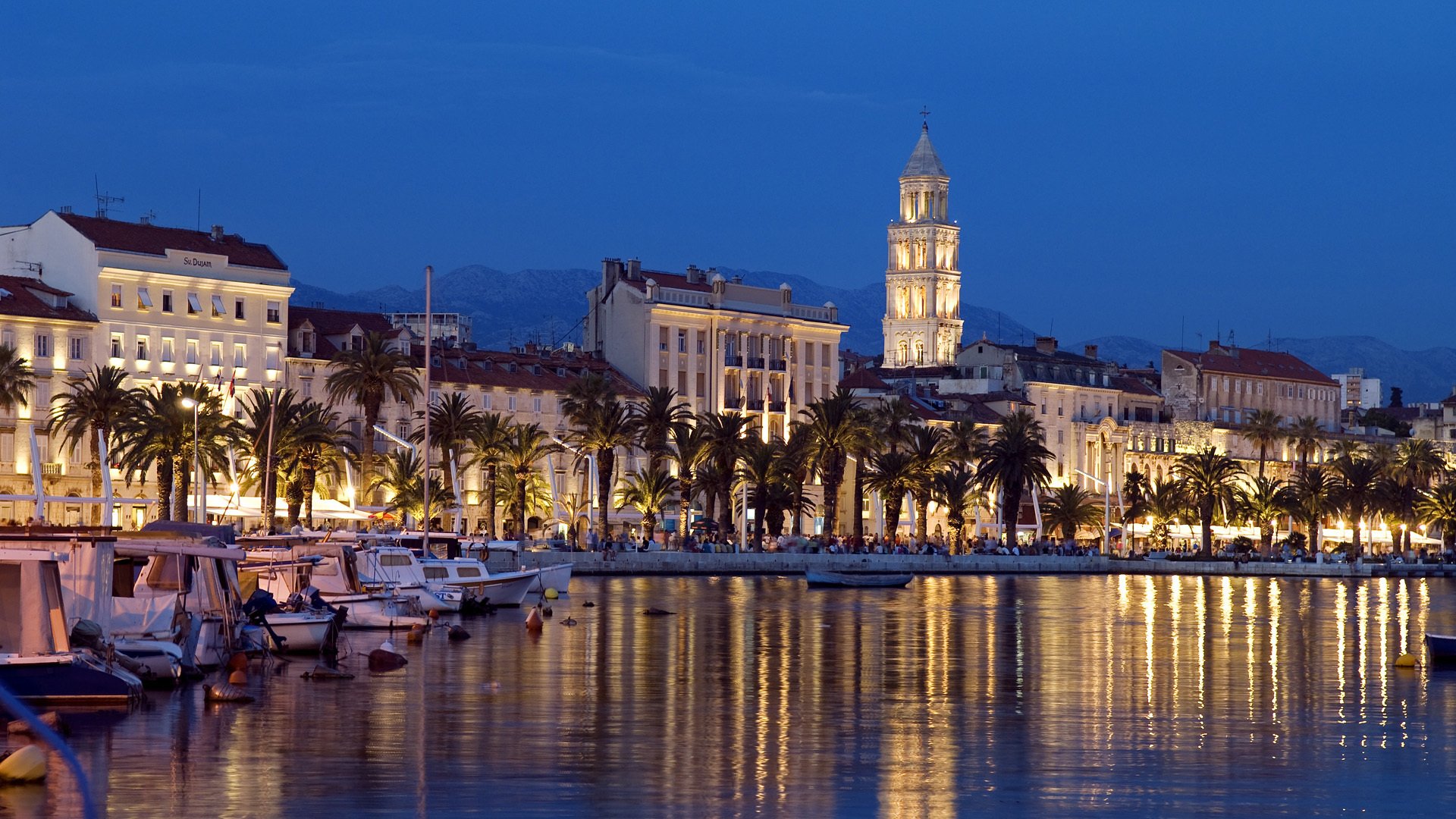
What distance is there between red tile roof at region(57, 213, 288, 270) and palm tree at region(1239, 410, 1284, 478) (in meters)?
90.1

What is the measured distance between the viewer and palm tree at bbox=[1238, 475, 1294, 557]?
16325 centimetres

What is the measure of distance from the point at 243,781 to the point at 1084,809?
1037cm

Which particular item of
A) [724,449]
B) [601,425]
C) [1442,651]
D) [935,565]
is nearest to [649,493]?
[724,449]

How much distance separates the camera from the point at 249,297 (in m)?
125

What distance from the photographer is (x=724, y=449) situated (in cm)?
12450

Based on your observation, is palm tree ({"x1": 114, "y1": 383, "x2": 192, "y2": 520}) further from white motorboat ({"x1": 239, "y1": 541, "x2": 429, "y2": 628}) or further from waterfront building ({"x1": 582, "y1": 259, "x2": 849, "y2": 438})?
waterfront building ({"x1": 582, "y1": 259, "x2": 849, "y2": 438})

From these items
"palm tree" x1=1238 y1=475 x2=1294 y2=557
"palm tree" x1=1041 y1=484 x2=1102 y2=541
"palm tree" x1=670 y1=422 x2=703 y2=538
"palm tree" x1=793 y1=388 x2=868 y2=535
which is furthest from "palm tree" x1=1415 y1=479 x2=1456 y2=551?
"palm tree" x1=670 y1=422 x2=703 y2=538

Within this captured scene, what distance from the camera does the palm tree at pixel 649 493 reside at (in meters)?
→ 129

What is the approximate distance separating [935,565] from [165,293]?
4673cm

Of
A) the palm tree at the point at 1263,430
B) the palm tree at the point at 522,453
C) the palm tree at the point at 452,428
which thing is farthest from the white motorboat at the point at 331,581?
the palm tree at the point at 1263,430

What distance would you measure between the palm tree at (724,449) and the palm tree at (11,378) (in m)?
36.9

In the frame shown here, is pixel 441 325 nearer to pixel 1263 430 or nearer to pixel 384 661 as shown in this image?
pixel 1263 430

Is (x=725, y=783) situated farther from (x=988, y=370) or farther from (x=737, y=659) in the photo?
(x=988, y=370)

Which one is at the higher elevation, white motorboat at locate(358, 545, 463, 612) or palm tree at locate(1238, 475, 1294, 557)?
palm tree at locate(1238, 475, 1294, 557)
